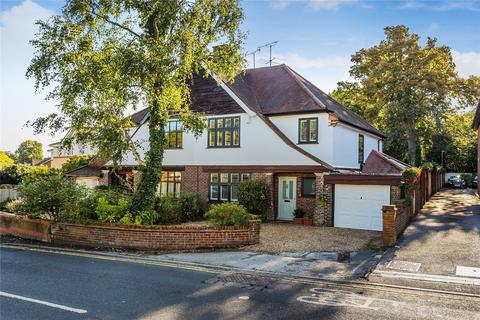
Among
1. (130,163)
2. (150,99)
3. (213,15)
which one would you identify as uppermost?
(213,15)

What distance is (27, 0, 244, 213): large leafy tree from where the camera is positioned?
43.4ft

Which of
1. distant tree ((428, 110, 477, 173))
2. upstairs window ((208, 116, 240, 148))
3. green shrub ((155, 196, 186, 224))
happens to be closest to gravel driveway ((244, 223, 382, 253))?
green shrub ((155, 196, 186, 224))

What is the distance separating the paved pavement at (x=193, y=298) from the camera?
6820 millimetres

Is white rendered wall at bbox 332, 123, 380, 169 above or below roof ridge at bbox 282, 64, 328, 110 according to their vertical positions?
below

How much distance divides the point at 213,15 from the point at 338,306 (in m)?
11.4

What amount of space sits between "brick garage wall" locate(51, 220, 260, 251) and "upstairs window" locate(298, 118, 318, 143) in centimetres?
783

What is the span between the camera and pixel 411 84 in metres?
33.2

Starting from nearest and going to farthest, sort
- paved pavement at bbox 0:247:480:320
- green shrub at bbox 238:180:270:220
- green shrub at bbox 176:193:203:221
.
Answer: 1. paved pavement at bbox 0:247:480:320
2. green shrub at bbox 238:180:270:220
3. green shrub at bbox 176:193:203:221

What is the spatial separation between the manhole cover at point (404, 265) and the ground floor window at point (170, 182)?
14392mm

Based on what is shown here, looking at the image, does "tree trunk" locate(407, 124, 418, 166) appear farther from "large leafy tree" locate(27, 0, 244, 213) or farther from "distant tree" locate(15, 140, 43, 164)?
"distant tree" locate(15, 140, 43, 164)

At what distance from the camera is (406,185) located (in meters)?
17.5

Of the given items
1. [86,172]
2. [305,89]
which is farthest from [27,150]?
[305,89]

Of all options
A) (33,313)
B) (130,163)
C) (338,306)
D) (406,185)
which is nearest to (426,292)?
(338,306)

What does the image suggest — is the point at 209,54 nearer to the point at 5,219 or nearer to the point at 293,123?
the point at 293,123
